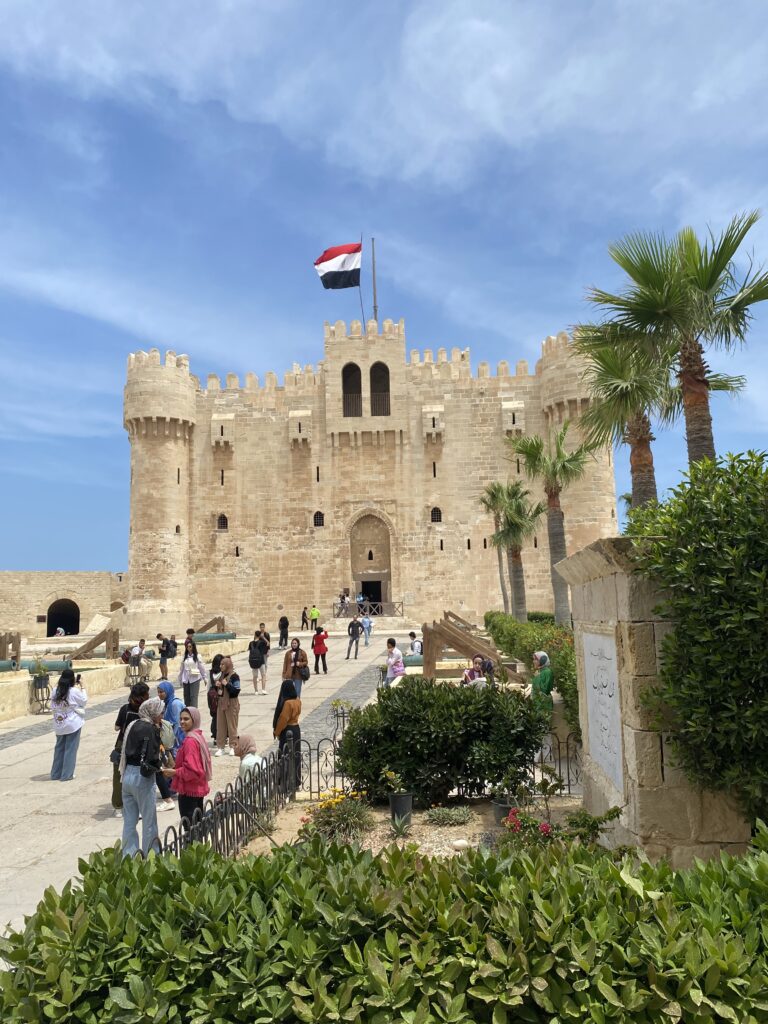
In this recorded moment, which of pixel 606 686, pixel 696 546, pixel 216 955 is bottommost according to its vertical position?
pixel 216 955

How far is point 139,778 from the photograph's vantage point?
590 cm

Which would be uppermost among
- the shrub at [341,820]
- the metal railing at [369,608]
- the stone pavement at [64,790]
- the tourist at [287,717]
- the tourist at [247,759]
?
the metal railing at [369,608]

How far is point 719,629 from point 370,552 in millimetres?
32447

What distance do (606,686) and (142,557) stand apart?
31611 millimetres

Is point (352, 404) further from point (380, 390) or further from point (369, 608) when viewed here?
point (369, 608)

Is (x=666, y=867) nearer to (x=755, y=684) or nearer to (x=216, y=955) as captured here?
(x=755, y=684)

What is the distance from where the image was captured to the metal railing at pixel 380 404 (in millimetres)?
36312

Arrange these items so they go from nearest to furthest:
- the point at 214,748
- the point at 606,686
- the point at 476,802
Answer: the point at 606,686 < the point at 476,802 < the point at 214,748

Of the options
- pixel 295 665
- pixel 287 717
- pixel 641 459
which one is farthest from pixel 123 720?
pixel 641 459

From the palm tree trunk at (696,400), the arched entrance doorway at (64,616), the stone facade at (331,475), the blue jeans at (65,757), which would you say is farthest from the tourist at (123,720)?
the arched entrance doorway at (64,616)

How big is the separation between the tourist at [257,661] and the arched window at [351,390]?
21.9 meters

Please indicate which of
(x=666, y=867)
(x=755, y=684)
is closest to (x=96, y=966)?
(x=666, y=867)

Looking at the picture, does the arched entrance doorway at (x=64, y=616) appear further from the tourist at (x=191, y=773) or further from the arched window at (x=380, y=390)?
the tourist at (x=191, y=773)

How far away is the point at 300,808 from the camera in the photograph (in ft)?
23.4
